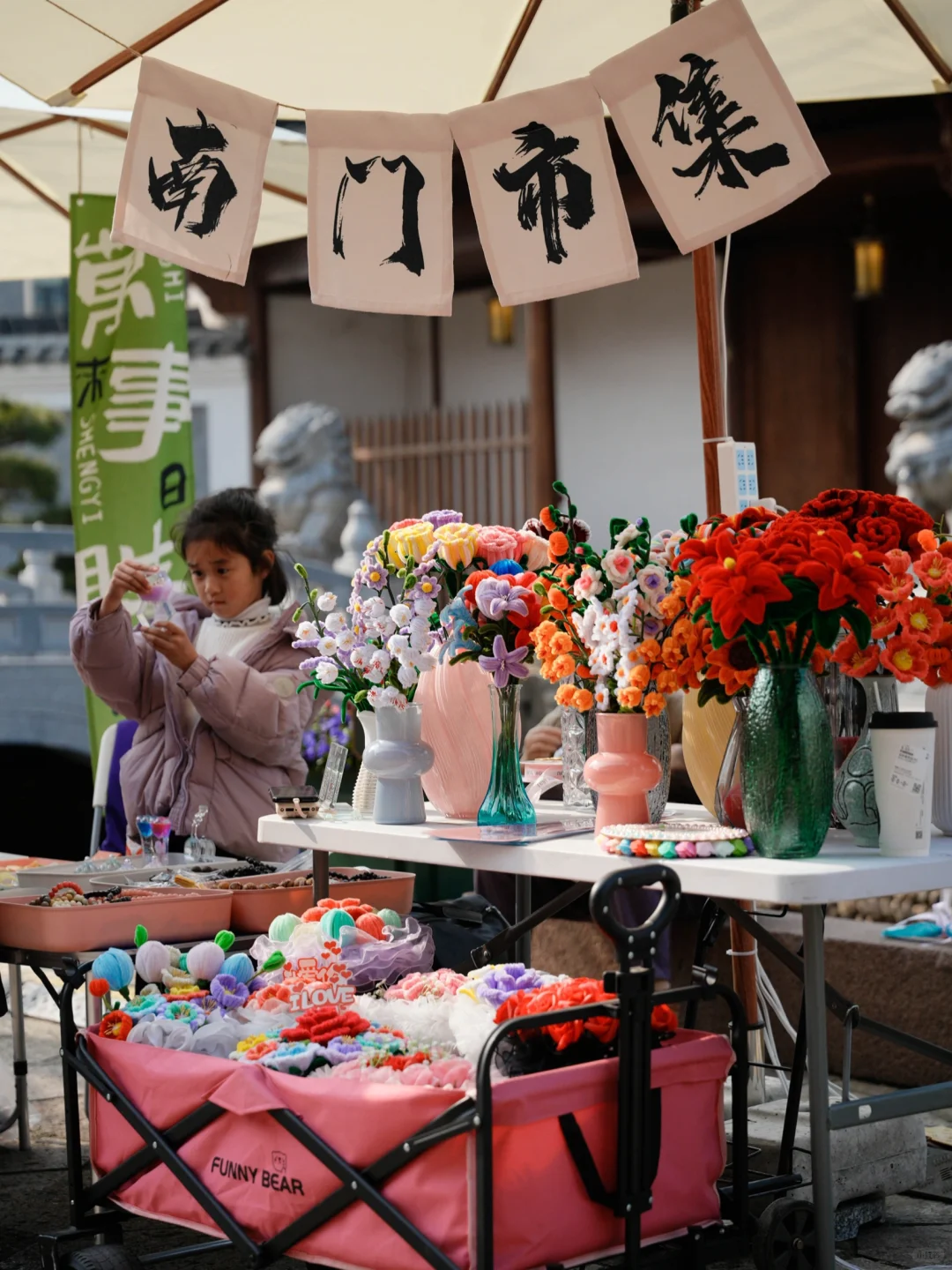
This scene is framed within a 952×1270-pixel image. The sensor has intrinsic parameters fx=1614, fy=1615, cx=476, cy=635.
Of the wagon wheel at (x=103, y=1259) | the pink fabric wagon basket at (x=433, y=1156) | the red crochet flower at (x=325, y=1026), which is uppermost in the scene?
the red crochet flower at (x=325, y=1026)

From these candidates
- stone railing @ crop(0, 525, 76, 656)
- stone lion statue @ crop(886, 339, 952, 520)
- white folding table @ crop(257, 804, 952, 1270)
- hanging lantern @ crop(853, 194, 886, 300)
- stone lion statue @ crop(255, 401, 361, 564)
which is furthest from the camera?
stone lion statue @ crop(255, 401, 361, 564)

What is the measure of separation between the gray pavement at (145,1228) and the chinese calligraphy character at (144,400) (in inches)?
85.1

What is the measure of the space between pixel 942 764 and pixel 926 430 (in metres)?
4.75

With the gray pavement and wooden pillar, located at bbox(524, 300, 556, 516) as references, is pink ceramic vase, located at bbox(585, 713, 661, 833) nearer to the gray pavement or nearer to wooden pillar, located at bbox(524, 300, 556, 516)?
the gray pavement

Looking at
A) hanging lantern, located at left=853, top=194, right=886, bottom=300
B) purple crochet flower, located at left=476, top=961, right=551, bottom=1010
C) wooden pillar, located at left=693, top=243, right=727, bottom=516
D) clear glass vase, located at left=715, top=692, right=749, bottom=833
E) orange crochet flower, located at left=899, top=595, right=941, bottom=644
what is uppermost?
hanging lantern, located at left=853, top=194, right=886, bottom=300

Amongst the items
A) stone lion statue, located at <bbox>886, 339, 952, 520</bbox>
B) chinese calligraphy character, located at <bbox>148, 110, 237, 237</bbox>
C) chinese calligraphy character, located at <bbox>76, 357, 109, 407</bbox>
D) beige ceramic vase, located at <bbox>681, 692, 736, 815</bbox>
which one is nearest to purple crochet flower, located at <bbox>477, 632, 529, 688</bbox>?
beige ceramic vase, located at <bbox>681, 692, 736, 815</bbox>

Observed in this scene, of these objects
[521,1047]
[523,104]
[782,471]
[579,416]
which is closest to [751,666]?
[521,1047]

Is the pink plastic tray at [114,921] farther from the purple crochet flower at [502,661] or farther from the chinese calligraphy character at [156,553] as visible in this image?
the chinese calligraphy character at [156,553]

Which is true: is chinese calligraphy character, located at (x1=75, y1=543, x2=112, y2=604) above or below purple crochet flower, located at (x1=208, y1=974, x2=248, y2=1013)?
above

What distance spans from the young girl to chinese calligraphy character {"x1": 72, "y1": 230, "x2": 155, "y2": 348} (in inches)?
60.4

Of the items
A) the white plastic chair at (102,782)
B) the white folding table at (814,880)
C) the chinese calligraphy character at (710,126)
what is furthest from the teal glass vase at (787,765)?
the white plastic chair at (102,782)

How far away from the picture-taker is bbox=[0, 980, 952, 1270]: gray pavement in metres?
2.87

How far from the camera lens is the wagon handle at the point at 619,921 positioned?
6.34ft

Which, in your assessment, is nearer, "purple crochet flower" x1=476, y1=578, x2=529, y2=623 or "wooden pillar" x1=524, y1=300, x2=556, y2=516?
"purple crochet flower" x1=476, y1=578, x2=529, y2=623
